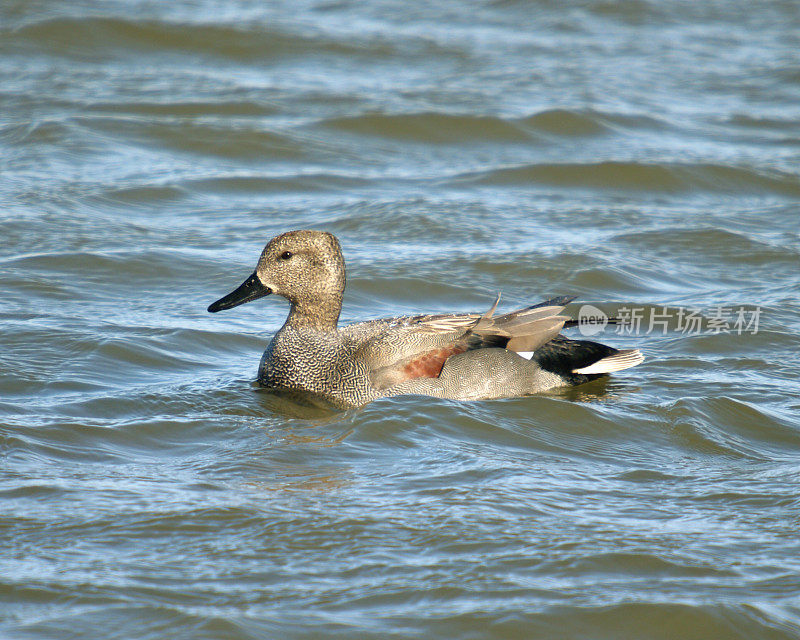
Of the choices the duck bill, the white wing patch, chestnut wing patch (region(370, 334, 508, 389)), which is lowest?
the white wing patch

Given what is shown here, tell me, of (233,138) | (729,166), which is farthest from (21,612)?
(729,166)

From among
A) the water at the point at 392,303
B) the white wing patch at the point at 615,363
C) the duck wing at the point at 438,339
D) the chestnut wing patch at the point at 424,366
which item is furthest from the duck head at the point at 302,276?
the white wing patch at the point at 615,363

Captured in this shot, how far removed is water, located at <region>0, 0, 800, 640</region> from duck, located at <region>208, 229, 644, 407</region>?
17 centimetres

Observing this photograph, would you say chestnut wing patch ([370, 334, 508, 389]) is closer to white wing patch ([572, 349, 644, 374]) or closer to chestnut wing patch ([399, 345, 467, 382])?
chestnut wing patch ([399, 345, 467, 382])

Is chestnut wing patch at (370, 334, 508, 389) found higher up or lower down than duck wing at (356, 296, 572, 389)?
lower down

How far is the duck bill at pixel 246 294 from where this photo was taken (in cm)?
663

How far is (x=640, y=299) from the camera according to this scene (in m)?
8.59

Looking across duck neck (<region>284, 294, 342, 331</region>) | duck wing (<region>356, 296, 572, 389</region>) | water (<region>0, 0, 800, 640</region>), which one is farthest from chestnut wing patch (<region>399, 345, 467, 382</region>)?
duck neck (<region>284, 294, 342, 331</region>)

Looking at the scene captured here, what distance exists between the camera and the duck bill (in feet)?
21.7

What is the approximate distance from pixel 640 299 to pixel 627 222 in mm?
2013

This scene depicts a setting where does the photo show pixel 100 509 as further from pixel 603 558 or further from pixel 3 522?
pixel 603 558

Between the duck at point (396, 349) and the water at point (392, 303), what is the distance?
0.17 metres

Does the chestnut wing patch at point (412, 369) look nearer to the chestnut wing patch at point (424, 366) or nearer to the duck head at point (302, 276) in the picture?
the chestnut wing patch at point (424, 366)

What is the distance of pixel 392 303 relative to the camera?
8586 millimetres
